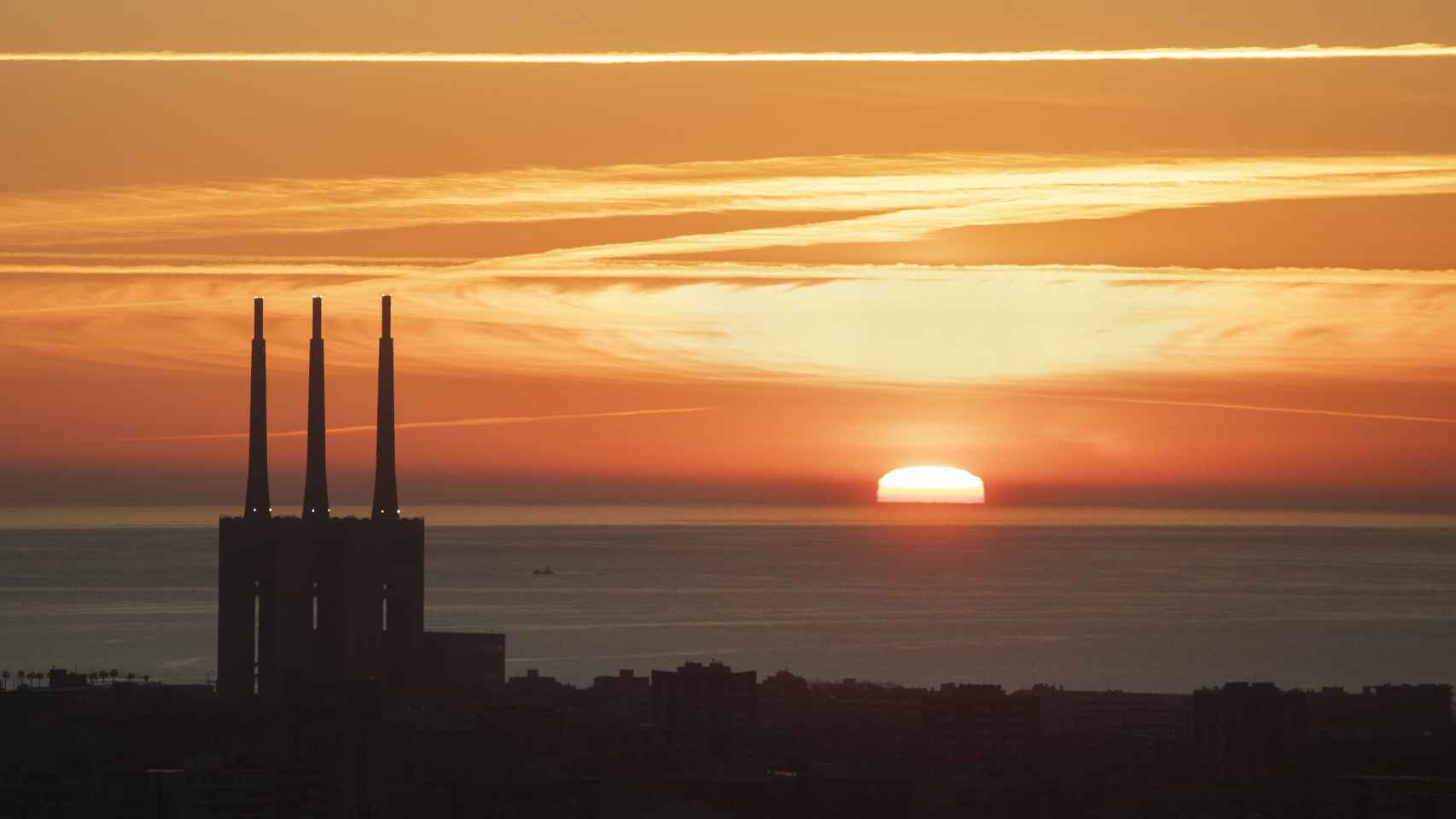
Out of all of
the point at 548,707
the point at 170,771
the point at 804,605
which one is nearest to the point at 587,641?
the point at 804,605

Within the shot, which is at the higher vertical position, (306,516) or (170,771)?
(306,516)

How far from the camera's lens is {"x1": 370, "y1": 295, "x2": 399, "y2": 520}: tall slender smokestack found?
9256 cm

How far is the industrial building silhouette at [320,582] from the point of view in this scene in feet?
300

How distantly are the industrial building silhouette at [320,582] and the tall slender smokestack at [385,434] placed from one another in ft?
0.22

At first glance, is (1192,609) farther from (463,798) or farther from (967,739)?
(463,798)

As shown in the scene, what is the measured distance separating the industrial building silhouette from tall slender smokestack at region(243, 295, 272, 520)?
0.05 m

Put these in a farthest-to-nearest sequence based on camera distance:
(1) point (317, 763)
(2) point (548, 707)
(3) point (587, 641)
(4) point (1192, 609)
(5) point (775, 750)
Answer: (4) point (1192, 609), (3) point (587, 641), (2) point (548, 707), (5) point (775, 750), (1) point (317, 763)

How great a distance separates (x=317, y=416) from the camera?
3595 inches

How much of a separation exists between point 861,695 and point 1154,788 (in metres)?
30.3

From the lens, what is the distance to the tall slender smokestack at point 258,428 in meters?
92.3

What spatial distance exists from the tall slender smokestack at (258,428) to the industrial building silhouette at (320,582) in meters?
0.05

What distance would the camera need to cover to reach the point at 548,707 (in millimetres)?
85750

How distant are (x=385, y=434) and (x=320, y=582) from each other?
246 inches

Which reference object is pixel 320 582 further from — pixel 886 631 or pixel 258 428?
pixel 886 631
